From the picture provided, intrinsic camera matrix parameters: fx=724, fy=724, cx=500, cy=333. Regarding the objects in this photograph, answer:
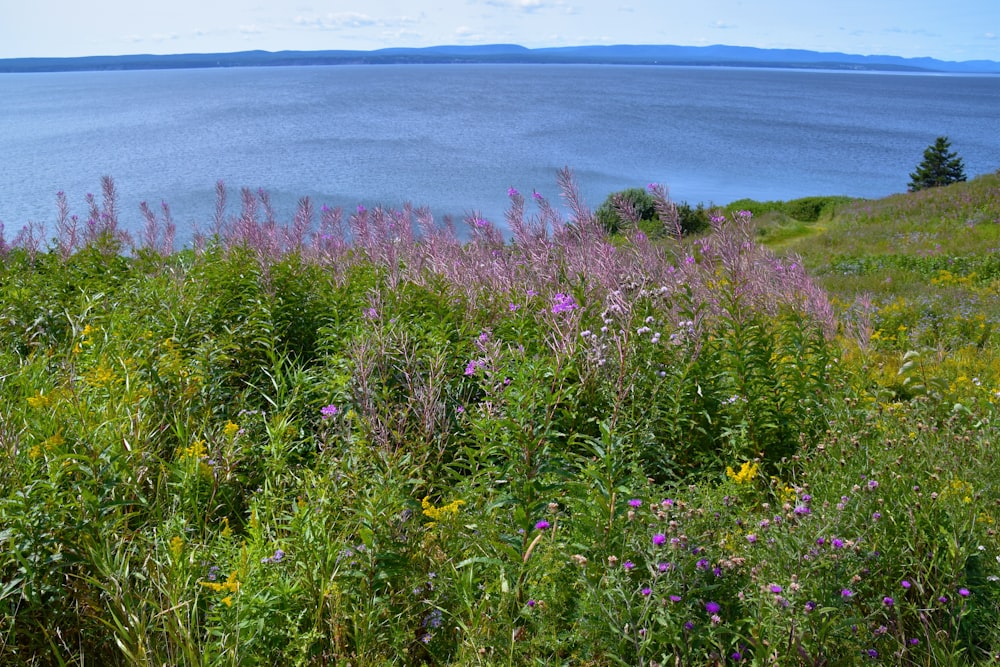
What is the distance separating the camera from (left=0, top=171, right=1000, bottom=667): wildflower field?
261 centimetres

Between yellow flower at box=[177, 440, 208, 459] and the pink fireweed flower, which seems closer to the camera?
yellow flower at box=[177, 440, 208, 459]

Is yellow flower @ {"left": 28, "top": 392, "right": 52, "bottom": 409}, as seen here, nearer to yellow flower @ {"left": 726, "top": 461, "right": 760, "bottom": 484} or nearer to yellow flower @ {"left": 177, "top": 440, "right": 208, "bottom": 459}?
yellow flower @ {"left": 177, "top": 440, "right": 208, "bottom": 459}

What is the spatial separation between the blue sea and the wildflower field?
9.45ft

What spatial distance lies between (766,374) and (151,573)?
345cm

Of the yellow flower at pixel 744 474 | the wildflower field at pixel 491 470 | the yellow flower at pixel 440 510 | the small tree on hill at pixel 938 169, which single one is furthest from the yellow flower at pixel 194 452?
the small tree on hill at pixel 938 169

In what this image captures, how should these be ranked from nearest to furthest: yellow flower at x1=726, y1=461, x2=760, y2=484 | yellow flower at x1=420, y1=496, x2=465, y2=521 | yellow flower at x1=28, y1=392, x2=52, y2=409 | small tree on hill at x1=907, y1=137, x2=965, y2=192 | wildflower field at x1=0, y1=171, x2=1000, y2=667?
wildflower field at x1=0, y1=171, x2=1000, y2=667, yellow flower at x1=420, y1=496, x2=465, y2=521, yellow flower at x1=726, y1=461, x2=760, y2=484, yellow flower at x1=28, y1=392, x2=52, y2=409, small tree on hill at x1=907, y1=137, x2=965, y2=192

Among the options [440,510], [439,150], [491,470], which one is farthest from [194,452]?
[439,150]

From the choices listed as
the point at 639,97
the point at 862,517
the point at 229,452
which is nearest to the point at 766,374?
the point at 862,517

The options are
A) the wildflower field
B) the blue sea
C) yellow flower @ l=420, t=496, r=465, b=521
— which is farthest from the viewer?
the blue sea

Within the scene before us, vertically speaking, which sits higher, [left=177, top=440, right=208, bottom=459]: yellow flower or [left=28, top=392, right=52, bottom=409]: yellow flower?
[left=28, top=392, right=52, bottom=409]: yellow flower

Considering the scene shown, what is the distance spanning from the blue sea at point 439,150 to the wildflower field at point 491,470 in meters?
2.88

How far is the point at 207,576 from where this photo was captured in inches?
117

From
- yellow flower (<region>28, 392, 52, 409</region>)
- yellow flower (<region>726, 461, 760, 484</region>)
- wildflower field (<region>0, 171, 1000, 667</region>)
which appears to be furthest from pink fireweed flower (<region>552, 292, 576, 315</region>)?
yellow flower (<region>28, 392, 52, 409</region>)

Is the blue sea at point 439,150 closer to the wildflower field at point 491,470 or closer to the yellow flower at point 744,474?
the wildflower field at point 491,470
